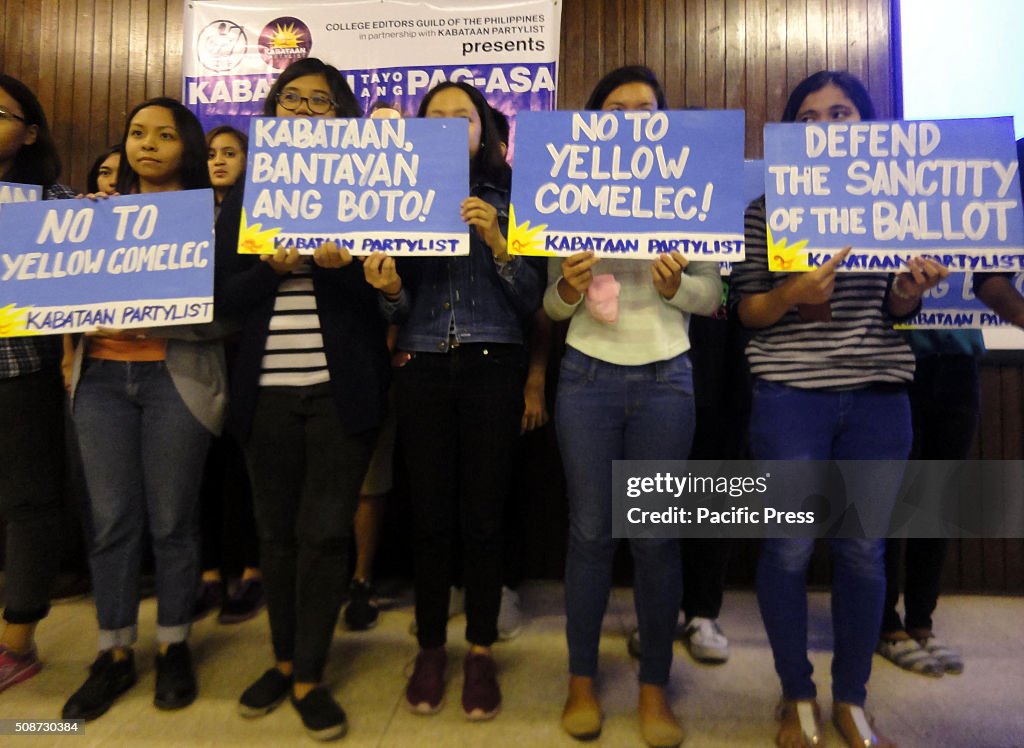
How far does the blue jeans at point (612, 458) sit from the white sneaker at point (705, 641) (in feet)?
1.47

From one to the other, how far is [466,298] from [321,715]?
1106 mm

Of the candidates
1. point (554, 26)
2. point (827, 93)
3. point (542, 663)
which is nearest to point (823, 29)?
A: point (554, 26)

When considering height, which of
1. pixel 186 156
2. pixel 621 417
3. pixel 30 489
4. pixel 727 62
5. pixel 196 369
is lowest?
pixel 30 489

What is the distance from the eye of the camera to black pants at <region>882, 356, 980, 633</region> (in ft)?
6.25

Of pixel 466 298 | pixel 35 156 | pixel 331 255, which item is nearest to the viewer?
pixel 331 255

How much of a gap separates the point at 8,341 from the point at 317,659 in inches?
48.9

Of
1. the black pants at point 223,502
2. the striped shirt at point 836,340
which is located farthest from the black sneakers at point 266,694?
the striped shirt at point 836,340

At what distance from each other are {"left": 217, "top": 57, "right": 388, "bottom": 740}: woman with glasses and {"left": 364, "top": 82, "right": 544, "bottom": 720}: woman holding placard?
0.39 feet

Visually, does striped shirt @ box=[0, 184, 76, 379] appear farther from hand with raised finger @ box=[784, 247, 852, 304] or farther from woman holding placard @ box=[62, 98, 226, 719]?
hand with raised finger @ box=[784, 247, 852, 304]

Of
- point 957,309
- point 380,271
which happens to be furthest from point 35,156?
point 957,309

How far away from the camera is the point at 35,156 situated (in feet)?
6.14

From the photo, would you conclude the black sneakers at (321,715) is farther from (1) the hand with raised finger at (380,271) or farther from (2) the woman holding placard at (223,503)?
(1) the hand with raised finger at (380,271)

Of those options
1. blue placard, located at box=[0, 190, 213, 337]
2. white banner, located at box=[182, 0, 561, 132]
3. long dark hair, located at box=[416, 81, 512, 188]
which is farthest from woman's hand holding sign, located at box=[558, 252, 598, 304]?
white banner, located at box=[182, 0, 561, 132]

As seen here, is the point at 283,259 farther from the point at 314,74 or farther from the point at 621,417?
the point at 621,417
